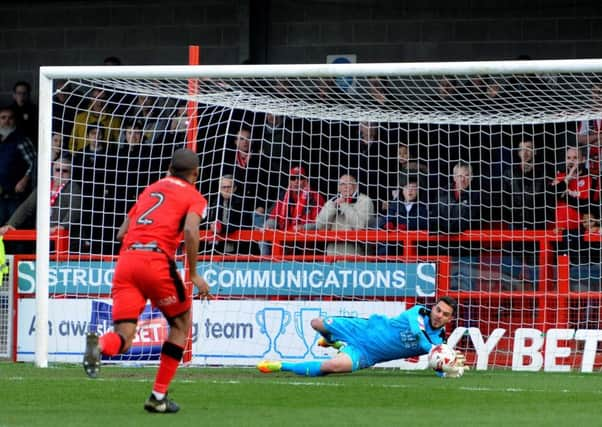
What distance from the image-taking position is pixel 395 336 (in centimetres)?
1162

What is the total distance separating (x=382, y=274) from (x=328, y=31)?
5.57 metres

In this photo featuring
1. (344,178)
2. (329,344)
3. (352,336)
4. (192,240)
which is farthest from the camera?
(344,178)

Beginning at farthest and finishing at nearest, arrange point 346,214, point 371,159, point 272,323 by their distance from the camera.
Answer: point 371,159 → point 346,214 → point 272,323

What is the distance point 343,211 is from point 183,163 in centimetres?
508

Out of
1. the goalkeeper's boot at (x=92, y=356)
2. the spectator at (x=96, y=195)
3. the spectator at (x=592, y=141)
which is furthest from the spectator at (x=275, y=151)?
the goalkeeper's boot at (x=92, y=356)

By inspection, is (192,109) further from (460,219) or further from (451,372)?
(451,372)

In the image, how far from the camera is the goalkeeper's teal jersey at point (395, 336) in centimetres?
1158

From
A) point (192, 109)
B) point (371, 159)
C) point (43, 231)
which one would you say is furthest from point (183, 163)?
point (371, 159)

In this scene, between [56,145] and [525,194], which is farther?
[56,145]

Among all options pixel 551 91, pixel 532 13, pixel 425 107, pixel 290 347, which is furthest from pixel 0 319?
pixel 532 13

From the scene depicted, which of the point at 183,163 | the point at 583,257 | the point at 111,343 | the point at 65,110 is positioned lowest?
the point at 111,343

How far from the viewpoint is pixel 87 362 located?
8320mm

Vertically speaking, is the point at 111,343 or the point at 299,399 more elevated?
the point at 111,343

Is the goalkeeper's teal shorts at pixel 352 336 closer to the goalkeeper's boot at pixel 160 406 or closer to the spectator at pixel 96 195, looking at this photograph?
the spectator at pixel 96 195
